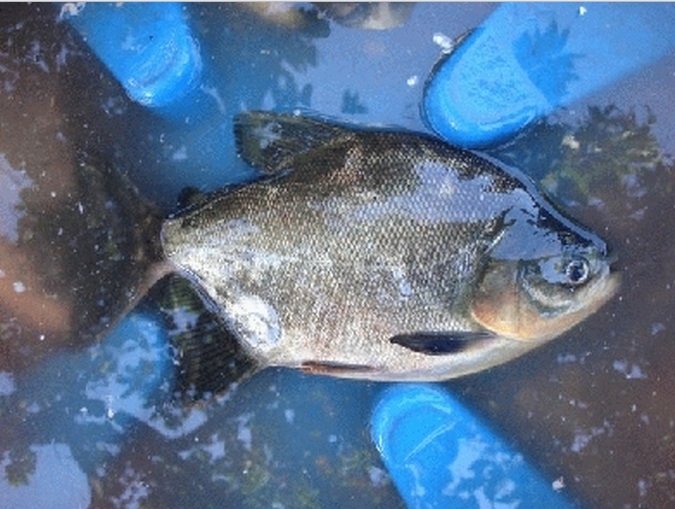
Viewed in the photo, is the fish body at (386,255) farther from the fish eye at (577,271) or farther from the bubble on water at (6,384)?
the bubble on water at (6,384)

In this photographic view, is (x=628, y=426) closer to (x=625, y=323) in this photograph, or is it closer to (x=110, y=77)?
(x=625, y=323)

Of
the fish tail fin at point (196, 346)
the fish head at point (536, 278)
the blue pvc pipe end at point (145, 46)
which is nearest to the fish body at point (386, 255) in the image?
the fish head at point (536, 278)

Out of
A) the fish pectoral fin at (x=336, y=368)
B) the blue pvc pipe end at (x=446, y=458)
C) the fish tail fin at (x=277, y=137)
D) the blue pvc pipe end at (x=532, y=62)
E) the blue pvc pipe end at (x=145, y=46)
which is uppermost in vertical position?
the blue pvc pipe end at (x=145, y=46)

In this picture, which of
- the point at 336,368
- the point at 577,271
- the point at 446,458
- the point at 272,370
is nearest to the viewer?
the point at 577,271

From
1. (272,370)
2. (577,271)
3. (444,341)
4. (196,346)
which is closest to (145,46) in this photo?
(196,346)

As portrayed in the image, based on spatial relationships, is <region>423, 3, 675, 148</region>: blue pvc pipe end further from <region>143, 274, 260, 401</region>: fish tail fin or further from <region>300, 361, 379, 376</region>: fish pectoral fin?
<region>143, 274, 260, 401</region>: fish tail fin

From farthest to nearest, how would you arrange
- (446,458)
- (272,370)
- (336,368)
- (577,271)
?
(272,370)
(446,458)
(336,368)
(577,271)

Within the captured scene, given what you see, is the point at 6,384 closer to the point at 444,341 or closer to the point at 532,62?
the point at 444,341
